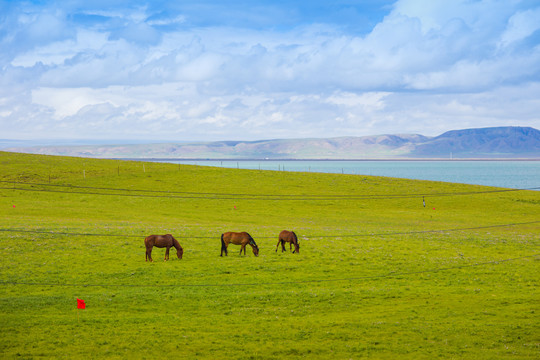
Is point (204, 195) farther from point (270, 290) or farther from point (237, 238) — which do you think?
point (270, 290)

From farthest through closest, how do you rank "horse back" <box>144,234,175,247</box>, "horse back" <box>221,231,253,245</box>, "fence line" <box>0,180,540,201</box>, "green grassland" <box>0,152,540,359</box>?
"fence line" <box>0,180,540,201</box> < "horse back" <box>221,231,253,245</box> < "horse back" <box>144,234,175,247</box> < "green grassland" <box>0,152,540,359</box>

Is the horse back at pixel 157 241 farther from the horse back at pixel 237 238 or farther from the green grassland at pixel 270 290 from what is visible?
the horse back at pixel 237 238

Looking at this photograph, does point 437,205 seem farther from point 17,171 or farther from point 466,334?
point 17,171

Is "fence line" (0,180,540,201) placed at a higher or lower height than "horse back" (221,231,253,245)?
higher

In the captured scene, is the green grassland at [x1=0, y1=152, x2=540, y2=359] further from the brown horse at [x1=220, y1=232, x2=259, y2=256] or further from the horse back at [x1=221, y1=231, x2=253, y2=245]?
the horse back at [x1=221, y1=231, x2=253, y2=245]

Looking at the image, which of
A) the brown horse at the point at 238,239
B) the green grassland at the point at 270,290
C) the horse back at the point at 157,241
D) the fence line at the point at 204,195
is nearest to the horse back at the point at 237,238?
→ the brown horse at the point at 238,239

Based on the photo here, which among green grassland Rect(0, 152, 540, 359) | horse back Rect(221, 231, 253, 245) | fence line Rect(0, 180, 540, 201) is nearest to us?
green grassland Rect(0, 152, 540, 359)

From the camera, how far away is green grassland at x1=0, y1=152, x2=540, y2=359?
789 inches

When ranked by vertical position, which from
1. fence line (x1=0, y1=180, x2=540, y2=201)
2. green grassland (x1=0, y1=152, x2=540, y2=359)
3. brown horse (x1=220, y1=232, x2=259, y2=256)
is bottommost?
green grassland (x1=0, y1=152, x2=540, y2=359)

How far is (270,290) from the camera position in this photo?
2817 cm

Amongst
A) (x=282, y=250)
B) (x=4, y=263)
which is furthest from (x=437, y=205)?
(x=4, y=263)

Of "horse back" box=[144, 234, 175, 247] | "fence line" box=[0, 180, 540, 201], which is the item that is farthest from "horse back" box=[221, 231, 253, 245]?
"fence line" box=[0, 180, 540, 201]

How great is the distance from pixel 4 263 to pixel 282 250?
1886 centimetres

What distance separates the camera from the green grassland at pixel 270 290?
20.0 m
